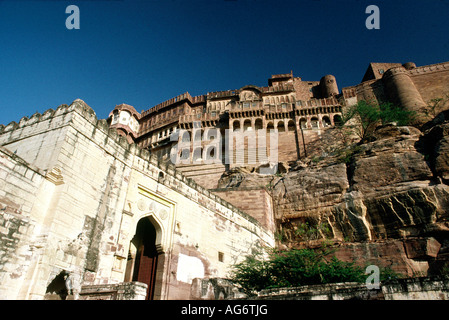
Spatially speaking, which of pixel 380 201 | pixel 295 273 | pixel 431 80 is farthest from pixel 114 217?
pixel 431 80

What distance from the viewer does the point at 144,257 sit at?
1095 cm

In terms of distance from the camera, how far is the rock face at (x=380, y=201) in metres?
13.1

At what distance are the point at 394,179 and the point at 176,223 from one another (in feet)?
36.9

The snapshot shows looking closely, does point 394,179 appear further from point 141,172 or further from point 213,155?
point 213,155

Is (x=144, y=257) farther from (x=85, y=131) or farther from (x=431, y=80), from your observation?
(x=431, y=80)

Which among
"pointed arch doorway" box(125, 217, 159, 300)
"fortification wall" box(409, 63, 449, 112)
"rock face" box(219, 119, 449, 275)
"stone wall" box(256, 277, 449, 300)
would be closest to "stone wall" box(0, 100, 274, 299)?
"pointed arch doorway" box(125, 217, 159, 300)

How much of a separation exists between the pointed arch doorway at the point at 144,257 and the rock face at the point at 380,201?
25.5 ft

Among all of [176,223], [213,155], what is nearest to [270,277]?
[176,223]

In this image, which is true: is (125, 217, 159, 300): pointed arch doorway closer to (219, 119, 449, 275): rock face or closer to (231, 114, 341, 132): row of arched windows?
(219, 119, 449, 275): rock face

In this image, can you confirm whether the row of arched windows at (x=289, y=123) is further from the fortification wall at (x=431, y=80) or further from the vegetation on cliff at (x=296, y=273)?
the vegetation on cliff at (x=296, y=273)

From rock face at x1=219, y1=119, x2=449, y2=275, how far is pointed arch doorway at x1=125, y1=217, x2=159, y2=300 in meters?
7.77

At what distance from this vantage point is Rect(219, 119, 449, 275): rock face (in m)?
13.1

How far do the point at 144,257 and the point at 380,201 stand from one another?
1125 cm
